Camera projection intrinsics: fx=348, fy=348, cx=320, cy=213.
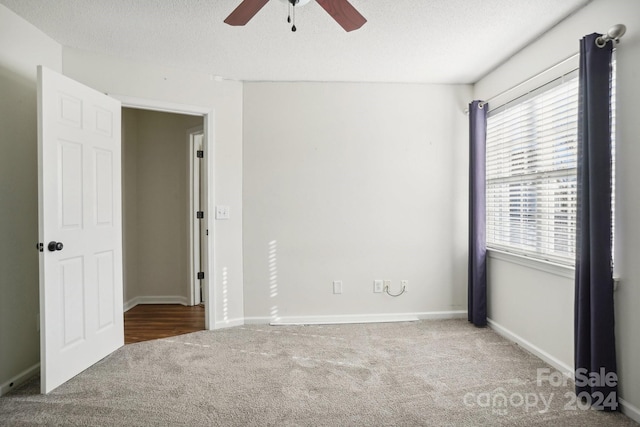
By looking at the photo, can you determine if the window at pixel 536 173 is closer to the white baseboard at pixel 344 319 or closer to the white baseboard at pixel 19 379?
the white baseboard at pixel 344 319

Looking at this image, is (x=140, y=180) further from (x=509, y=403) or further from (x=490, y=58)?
(x=509, y=403)

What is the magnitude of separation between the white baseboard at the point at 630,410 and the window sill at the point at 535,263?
724mm

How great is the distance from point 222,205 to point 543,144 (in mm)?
2741

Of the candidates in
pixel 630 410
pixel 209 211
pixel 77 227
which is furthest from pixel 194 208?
pixel 630 410

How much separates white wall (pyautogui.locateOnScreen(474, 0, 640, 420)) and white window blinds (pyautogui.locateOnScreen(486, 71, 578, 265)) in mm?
211

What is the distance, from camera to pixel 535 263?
2641 millimetres

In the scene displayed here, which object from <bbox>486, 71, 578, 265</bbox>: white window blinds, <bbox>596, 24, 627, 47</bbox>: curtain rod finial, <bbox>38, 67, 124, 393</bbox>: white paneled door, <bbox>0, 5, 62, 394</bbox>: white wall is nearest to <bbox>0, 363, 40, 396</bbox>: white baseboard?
<bbox>0, 5, 62, 394</bbox>: white wall

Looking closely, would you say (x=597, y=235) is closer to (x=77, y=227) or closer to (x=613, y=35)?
(x=613, y=35)

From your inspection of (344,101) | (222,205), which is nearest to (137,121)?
(222,205)

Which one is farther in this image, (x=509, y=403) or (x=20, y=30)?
(x=20, y=30)

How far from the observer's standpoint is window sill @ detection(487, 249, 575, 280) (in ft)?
7.64

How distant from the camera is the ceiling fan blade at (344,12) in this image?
1703 millimetres

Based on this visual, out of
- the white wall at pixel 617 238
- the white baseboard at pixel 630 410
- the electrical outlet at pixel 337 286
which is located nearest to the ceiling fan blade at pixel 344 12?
the white wall at pixel 617 238

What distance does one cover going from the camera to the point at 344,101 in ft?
11.4
